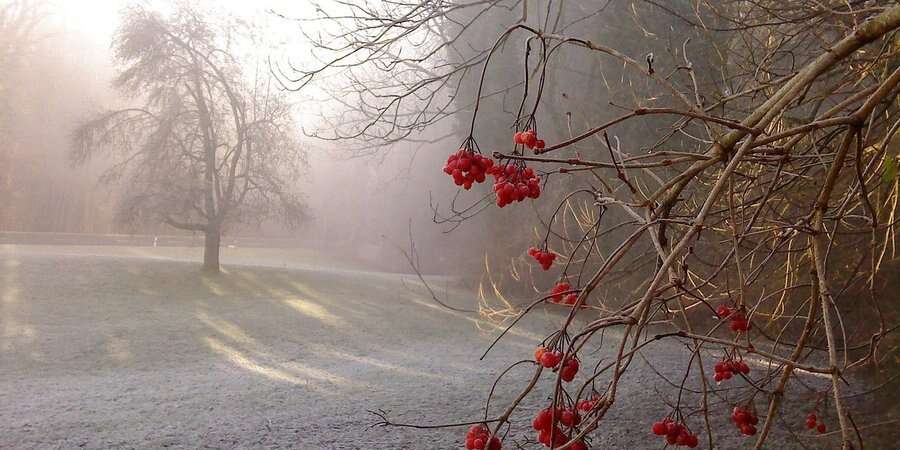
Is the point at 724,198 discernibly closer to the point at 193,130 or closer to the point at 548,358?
the point at 548,358

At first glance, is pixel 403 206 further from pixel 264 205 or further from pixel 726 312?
pixel 726 312

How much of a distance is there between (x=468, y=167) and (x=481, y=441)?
0.51 m

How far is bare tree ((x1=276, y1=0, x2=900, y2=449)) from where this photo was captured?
4.27 ft

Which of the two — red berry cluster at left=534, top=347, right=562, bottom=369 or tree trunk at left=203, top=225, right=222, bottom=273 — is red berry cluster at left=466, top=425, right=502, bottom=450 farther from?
tree trunk at left=203, top=225, right=222, bottom=273

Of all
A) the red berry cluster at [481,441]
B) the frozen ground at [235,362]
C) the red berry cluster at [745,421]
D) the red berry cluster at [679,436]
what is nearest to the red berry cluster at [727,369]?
the red berry cluster at [745,421]

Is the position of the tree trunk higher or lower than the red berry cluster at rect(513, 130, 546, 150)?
lower

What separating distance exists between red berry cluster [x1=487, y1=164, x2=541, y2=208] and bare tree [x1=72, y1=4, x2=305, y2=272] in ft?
38.1

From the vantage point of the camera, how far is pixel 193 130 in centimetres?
1240

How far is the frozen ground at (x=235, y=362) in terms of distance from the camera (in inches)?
182

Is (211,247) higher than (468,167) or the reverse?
the reverse

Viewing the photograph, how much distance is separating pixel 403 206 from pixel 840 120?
23.4 m

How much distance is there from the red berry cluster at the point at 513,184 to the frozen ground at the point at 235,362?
3287mm

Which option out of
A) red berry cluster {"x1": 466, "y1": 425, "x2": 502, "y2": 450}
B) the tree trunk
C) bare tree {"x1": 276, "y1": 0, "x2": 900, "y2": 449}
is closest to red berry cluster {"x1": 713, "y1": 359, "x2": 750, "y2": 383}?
bare tree {"x1": 276, "y1": 0, "x2": 900, "y2": 449}

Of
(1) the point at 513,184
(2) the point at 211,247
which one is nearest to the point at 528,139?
(1) the point at 513,184
